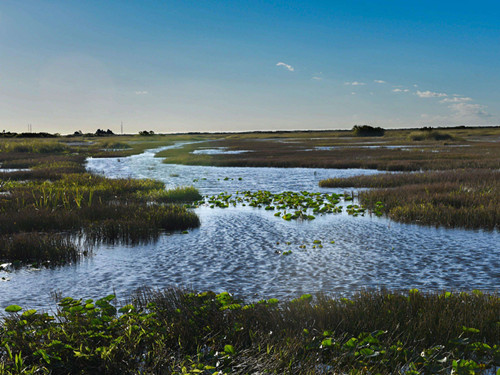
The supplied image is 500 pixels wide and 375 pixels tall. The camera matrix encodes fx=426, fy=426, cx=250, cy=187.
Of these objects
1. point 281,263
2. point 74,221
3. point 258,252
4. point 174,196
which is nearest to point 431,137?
point 174,196

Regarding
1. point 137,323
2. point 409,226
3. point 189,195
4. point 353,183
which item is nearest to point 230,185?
point 189,195

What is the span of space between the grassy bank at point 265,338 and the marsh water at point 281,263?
2025mm

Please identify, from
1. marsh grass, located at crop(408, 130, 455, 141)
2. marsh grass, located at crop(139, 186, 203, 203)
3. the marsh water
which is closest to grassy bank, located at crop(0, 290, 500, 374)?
the marsh water

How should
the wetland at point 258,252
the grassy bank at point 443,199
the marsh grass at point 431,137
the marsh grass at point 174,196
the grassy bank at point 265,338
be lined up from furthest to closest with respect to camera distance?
1. the marsh grass at point 431,137
2. the marsh grass at point 174,196
3. the grassy bank at point 443,199
4. the wetland at point 258,252
5. the grassy bank at point 265,338

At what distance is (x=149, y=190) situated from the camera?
23562mm

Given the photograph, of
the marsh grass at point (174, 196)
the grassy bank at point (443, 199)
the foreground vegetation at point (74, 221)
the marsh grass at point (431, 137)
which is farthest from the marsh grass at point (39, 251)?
the marsh grass at point (431, 137)

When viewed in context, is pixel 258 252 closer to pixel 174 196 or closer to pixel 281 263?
pixel 281 263

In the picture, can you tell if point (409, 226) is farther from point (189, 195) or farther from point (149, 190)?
point (149, 190)

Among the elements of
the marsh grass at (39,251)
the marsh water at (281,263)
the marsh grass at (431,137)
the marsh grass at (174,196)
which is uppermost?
the marsh grass at (431,137)

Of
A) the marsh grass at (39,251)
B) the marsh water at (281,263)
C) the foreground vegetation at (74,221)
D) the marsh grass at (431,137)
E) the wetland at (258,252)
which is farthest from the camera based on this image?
the marsh grass at (431,137)

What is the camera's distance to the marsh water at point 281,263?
9359 millimetres

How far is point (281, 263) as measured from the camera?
1123 centimetres

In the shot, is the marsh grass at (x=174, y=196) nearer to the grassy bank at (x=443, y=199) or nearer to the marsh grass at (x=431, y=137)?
the grassy bank at (x=443, y=199)

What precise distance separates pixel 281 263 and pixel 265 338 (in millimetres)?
5372
